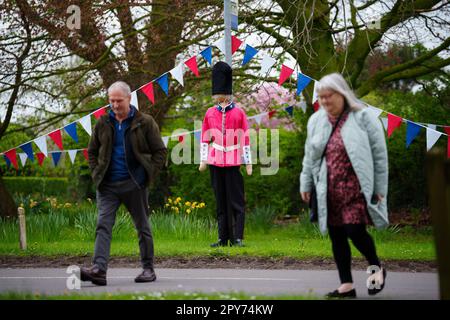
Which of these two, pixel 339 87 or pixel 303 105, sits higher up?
pixel 303 105

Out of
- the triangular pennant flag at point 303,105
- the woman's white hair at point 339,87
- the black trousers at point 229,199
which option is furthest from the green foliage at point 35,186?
the woman's white hair at point 339,87

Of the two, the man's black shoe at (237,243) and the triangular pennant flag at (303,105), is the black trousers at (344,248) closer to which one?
the man's black shoe at (237,243)

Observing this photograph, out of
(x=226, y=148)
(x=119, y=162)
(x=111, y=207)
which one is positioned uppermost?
(x=226, y=148)

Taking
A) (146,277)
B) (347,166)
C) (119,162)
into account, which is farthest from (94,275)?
(347,166)

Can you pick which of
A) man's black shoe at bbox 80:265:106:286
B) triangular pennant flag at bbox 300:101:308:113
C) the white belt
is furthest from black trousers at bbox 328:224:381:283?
triangular pennant flag at bbox 300:101:308:113

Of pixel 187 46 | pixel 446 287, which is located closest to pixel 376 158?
pixel 446 287

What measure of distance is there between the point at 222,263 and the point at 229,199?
1.24 m

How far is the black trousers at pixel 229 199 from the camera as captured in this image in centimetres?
1038

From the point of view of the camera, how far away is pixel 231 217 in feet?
34.4

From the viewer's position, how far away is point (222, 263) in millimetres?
9406

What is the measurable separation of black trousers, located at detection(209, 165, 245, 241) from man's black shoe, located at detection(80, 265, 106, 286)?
3230 mm

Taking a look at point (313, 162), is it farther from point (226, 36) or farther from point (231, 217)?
point (226, 36)

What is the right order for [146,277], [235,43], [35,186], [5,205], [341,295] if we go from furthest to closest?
[35,186], [5,205], [235,43], [146,277], [341,295]

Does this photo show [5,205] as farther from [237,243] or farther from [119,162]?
[119,162]
